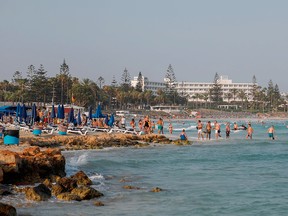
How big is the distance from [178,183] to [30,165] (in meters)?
4.55

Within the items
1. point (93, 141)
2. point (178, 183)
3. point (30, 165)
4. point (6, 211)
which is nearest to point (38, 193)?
point (30, 165)

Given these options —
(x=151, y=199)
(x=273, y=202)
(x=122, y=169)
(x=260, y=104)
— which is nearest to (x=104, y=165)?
(x=122, y=169)

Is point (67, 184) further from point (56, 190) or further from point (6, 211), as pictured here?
point (6, 211)

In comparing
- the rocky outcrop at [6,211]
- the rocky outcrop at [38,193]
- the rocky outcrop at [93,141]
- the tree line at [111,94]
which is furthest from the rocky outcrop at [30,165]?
the tree line at [111,94]

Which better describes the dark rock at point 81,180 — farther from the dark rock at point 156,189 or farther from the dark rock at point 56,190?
the dark rock at point 156,189

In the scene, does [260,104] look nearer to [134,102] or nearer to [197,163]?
[134,102]

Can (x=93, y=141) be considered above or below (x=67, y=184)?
above

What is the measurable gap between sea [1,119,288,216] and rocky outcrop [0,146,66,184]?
1189 millimetres

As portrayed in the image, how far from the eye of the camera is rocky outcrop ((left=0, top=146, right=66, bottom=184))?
536 inches

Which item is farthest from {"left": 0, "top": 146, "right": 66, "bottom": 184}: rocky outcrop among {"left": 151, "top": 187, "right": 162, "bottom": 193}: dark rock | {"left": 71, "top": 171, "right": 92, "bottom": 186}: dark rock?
{"left": 151, "top": 187, "right": 162, "bottom": 193}: dark rock

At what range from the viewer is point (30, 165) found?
48.0ft

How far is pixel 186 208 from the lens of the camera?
11.7 metres

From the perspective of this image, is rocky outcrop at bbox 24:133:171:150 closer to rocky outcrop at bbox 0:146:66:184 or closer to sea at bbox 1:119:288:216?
sea at bbox 1:119:288:216

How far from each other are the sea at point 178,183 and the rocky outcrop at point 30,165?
1189 millimetres
